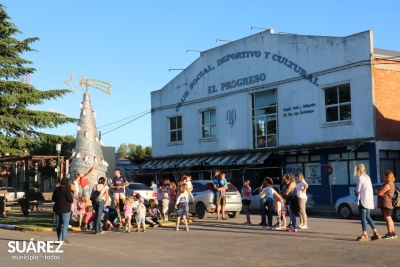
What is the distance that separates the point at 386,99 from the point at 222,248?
17.8 m

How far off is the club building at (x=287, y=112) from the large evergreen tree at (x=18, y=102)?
853 centimetres

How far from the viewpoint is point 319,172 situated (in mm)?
30156

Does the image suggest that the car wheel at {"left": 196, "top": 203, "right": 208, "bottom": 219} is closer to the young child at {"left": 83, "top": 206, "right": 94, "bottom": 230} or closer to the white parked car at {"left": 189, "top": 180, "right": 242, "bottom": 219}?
the white parked car at {"left": 189, "top": 180, "right": 242, "bottom": 219}

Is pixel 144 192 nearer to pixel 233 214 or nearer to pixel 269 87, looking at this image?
pixel 233 214

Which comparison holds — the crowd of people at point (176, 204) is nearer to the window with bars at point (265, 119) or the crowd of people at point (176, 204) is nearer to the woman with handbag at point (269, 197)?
the woman with handbag at point (269, 197)

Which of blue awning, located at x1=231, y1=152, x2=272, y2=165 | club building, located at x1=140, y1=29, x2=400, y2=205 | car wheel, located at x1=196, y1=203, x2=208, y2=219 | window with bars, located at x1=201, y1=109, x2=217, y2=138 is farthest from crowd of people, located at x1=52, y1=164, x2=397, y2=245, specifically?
window with bars, located at x1=201, y1=109, x2=217, y2=138

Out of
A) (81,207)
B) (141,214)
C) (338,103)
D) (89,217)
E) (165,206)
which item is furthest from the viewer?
(338,103)

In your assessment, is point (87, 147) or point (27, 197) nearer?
point (87, 147)

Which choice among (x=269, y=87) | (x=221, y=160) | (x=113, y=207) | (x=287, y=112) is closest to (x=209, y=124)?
(x=221, y=160)

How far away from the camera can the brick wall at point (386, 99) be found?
27219mm

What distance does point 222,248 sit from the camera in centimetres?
1287

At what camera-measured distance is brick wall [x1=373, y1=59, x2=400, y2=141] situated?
89.3 ft

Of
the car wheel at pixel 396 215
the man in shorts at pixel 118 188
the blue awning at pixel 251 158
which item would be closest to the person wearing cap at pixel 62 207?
the man in shorts at pixel 118 188

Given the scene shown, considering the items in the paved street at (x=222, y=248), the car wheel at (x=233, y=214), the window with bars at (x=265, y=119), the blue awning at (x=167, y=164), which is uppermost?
the window with bars at (x=265, y=119)
